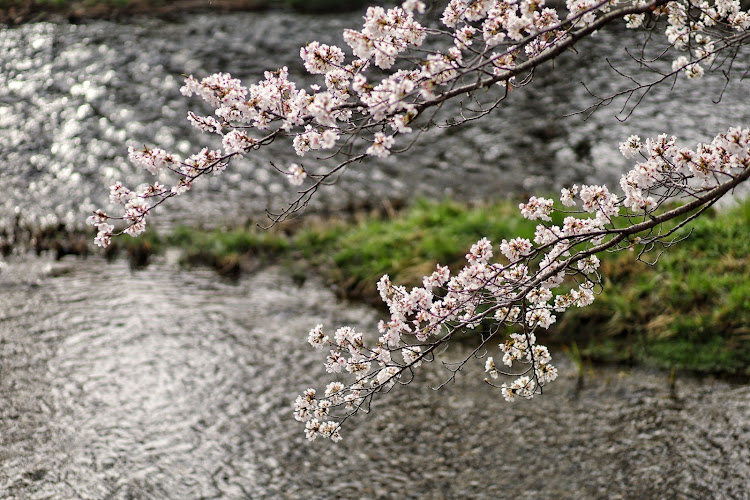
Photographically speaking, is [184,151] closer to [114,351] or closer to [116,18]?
[114,351]

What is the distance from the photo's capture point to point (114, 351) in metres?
8.16

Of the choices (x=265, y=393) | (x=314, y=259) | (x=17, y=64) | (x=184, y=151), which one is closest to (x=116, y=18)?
(x=17, y=64)

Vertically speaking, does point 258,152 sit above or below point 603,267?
below

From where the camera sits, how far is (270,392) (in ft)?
24.5

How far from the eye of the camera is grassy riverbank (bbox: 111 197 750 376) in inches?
308

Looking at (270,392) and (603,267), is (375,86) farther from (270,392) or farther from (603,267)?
(603,267)

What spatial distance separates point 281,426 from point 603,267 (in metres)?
4.35

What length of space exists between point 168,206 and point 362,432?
7.23m

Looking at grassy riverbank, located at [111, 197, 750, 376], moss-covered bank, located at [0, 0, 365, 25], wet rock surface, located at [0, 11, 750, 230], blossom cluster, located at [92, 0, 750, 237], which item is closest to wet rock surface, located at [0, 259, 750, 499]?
grassy riverbank, located at [111, 197, 750, 376]

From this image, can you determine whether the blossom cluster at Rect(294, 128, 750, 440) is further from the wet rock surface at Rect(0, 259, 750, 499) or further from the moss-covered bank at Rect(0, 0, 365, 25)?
the moss-covered bank at Rect(0, 0, 365, 25)

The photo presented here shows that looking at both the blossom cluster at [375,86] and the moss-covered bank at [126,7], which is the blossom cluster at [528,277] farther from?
Answer: the moss-covered bank at [126,7]

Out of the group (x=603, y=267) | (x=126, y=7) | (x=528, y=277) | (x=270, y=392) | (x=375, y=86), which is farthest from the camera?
(x=126, y=7)

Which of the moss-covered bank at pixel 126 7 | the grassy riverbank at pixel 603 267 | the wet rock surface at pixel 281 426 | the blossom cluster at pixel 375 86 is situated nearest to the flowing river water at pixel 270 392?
the wet rock surface at pixel 281 426

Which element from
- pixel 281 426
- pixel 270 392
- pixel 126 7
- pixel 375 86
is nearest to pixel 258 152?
pixel 270 392
